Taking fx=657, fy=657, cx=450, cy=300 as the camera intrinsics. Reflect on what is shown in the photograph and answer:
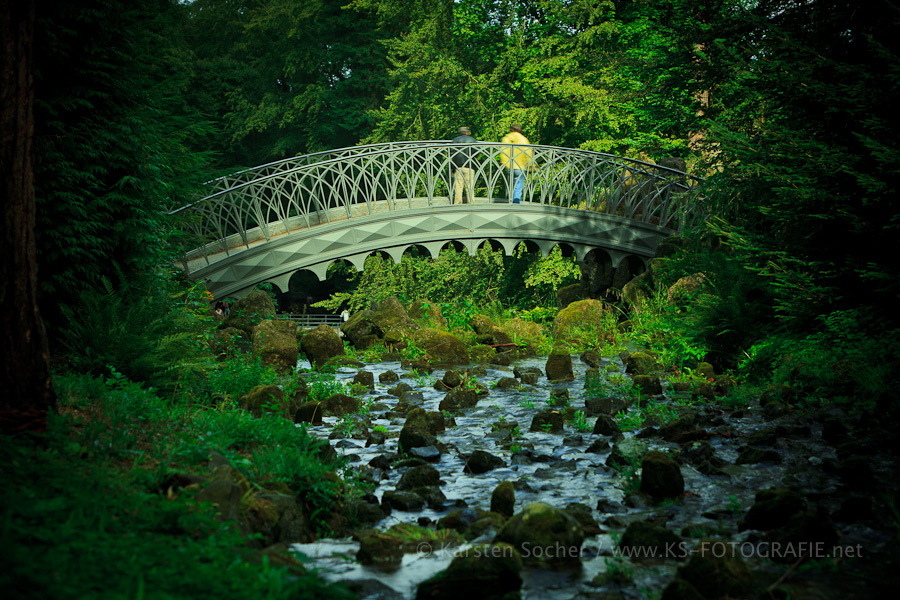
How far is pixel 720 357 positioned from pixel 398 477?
6.51 metres

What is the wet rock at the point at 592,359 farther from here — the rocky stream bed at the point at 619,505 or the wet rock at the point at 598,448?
the wet rock at the point at 598,448

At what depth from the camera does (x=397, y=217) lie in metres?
15.6

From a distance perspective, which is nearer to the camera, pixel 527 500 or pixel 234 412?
pixel 527 500

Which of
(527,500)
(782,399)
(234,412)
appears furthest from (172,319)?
(782,399)

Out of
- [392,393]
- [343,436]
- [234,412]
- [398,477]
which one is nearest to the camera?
[398,477]

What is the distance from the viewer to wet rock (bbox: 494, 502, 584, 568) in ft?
12.1

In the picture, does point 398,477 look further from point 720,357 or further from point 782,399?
point 720,357

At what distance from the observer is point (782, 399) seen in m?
7.34

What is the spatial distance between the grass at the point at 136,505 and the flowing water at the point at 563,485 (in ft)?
1.61

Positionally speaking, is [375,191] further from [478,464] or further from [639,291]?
[478,464]

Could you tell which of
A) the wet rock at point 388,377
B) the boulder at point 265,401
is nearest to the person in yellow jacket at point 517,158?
the wet rock at point 388,377

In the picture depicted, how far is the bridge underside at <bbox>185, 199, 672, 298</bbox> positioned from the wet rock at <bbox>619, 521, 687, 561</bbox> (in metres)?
11.7

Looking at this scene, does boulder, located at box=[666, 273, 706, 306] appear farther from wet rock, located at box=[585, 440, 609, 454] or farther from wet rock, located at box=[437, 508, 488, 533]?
wet rock, located at box=[437, 508, 488, 533]

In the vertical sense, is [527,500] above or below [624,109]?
below
